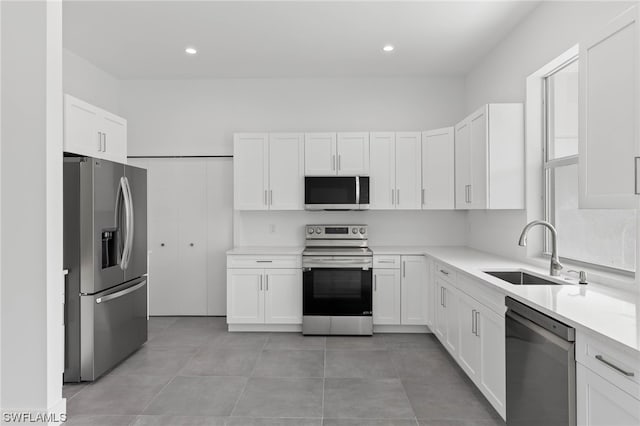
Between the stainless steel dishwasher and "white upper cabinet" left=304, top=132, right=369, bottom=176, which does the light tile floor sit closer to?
the stainless steel dishwasher

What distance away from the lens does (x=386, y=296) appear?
13.9ft

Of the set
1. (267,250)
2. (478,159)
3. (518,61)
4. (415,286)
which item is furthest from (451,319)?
(518,61)

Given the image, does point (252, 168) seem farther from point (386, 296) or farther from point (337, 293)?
point (386, 296)

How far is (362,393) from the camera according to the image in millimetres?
2859

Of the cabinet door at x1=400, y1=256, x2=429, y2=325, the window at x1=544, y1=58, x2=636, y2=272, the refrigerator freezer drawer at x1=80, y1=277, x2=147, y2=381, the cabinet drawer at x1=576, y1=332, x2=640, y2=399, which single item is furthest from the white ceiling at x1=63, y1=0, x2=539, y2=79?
the cabinet drawer at x1=576, y1=332, x2=640, y2=399

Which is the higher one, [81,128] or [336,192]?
[81,128]

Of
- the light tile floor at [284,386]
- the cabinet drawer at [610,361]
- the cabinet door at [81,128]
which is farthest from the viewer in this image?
the cabinet door at [81,128]

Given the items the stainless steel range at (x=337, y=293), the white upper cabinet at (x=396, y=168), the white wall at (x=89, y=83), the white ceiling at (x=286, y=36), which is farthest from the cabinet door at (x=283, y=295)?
the white wall at (x=89, y=83)

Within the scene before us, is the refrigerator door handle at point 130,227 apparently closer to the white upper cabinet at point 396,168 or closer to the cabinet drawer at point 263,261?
the cabinet drawer at point 263,261

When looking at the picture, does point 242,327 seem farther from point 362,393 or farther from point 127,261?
point 362,393

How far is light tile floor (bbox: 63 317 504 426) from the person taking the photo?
8.33ft

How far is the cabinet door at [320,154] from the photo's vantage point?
445 centimetres

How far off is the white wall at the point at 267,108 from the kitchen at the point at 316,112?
0.02m

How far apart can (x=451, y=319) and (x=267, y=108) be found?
10.6 ft
